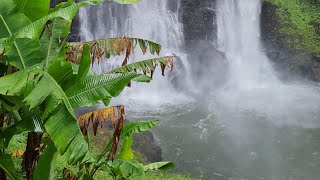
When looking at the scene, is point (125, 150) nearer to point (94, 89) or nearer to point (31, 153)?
Answer: point (31, 153)

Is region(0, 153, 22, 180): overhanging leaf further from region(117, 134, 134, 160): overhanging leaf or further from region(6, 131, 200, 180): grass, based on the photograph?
region(117, 134, 134, 160): overhanging leaf

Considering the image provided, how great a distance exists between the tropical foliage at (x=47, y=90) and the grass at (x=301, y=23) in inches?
838

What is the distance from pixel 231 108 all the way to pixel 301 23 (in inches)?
356

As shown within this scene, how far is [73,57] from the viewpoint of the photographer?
5961mm

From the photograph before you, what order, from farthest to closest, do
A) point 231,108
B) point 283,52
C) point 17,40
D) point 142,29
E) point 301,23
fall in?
1. point 301,23
2. point 283,52
3. point 142,29
4. point 231,108
5. point 17,40

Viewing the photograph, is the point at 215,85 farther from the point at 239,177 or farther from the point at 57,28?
the point at 57,28

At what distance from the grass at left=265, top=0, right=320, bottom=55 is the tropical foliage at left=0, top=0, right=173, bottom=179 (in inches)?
838

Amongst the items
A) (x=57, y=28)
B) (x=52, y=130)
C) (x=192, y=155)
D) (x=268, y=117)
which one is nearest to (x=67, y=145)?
(x=52, y=130)

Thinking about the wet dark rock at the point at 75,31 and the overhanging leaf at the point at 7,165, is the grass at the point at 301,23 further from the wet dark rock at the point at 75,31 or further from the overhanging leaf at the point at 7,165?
the overhanging leaf at the point at 7,165

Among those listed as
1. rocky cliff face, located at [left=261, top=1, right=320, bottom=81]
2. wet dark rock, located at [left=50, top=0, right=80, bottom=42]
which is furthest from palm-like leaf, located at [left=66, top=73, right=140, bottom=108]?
rocky cliff face, located at [left=261, top=1, right=320, bottom=81]

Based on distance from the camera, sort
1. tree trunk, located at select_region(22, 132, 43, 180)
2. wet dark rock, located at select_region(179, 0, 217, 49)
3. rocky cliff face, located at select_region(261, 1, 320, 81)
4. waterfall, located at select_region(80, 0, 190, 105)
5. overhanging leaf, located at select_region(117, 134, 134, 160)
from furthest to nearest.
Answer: wet dark rock, located at select_region(179, 0, 217, 49) < rocky cliff face, located at select_region(261, 1, 320, 81) < waterfall, located at select_region(80, 0, 190, 105) < overhanging leaf, located at select_region(117, 134, 134, 160) < tree trunk, located at select_region(22, 132, 43, 180)

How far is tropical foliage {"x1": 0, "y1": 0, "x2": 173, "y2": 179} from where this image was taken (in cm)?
389

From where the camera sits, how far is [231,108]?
2059cm

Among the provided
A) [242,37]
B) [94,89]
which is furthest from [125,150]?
[242,37]
